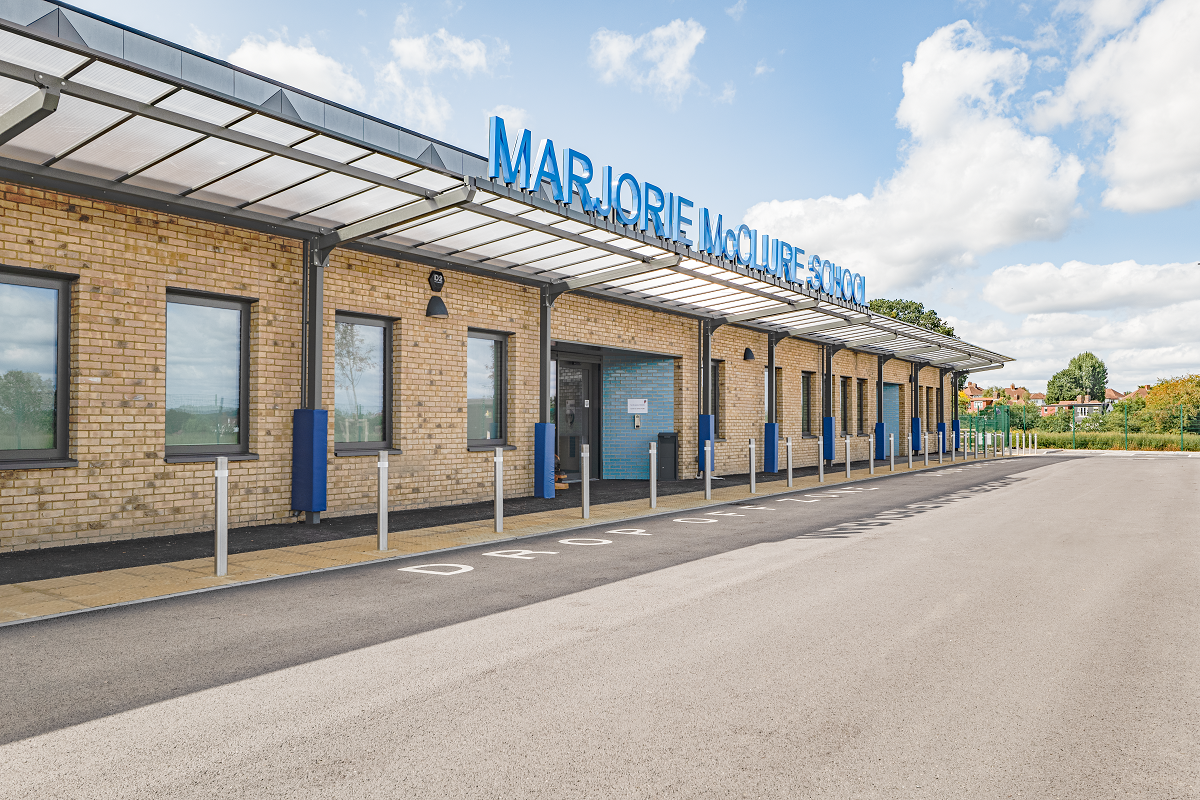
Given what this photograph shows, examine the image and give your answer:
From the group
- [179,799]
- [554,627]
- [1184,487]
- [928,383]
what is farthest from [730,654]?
[928,383]

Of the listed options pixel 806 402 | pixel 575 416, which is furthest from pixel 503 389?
pixel 806 402

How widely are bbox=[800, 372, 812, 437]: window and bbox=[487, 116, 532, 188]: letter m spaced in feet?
54.6

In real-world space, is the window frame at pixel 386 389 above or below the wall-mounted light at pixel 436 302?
below

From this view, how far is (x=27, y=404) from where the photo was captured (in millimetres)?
8117

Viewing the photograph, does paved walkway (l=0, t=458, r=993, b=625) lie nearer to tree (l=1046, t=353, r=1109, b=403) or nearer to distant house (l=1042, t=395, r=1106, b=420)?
distant house (l=1042, t=395, r=1106, b=420)

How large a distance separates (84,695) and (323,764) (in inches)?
65.0

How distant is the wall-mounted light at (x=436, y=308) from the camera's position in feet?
39.2

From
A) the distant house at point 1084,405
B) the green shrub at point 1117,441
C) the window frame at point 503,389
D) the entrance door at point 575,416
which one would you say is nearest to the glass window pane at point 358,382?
the window frame at point 503,389

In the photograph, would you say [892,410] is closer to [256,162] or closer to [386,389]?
[386,389]

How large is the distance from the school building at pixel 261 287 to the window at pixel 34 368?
0.02 m

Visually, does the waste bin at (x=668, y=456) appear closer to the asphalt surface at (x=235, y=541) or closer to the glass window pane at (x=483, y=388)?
the asphalt surface at (x=235, y=541)

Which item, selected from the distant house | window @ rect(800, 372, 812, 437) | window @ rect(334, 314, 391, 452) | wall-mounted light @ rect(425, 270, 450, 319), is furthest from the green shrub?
the distant house

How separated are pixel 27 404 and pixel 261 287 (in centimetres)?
285

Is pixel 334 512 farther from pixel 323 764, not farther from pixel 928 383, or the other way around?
pixel 928 383
